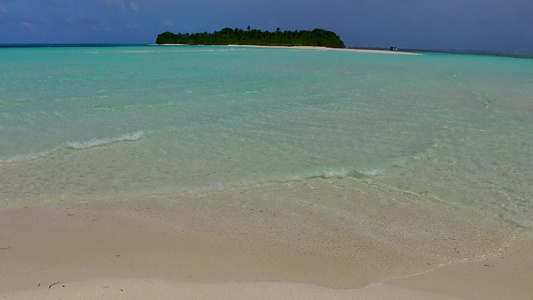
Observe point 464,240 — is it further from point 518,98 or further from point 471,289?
point 518,98

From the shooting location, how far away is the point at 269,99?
1122 centimetres

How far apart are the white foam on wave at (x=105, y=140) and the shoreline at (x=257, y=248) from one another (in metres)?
2.36

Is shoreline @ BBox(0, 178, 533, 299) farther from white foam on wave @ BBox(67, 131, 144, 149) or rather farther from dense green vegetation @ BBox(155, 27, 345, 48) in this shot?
dense green vegetation @ BBox(155, 27, 345, 48)

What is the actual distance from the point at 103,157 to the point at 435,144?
5.29 metres

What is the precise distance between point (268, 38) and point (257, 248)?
365ft

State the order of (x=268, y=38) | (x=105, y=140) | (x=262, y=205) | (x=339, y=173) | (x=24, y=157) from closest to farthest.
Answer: (x=262, y=205)
(x=339, y=173)
(x=24, y=157)
(x=105, y=140)
(x=268, y=38)

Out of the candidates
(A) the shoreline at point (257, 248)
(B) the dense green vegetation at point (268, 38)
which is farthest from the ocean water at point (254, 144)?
(B) the dense green vegetation at point (268, 38)

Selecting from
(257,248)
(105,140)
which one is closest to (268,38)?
(105,140)

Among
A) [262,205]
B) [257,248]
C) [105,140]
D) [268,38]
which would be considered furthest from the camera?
[268,38]

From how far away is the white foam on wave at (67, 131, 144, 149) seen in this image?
6363mm

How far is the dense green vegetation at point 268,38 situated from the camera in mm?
109375

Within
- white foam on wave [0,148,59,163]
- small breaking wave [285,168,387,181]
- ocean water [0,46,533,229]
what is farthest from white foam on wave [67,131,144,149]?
small breaking wave [285,168,387,181]

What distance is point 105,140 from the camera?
6.70 meters

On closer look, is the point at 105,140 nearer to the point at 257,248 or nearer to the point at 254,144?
the point at 254,144
